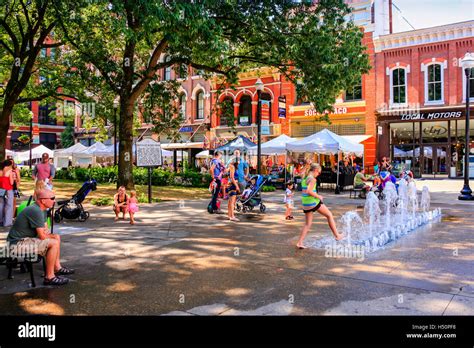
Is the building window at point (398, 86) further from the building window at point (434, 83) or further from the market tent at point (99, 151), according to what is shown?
the market tent at point (99, 151)

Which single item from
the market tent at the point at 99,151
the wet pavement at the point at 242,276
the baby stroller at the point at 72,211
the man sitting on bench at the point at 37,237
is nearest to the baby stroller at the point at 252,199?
the wet pavement at the point at 242,276

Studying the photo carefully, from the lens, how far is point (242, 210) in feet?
43.1

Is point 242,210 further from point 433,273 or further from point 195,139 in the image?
point 195,139

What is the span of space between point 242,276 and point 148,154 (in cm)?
1095

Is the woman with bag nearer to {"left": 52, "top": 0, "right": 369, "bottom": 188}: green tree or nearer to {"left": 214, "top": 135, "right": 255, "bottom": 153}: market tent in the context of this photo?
{"left": 52, "top": 0, "right": 369, "bottom": 188}: green tree

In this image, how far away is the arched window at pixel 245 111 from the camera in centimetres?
3638

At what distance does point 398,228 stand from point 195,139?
3210 cm

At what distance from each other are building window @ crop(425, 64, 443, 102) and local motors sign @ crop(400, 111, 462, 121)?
105 cm

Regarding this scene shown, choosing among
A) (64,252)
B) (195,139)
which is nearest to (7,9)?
(64,252)

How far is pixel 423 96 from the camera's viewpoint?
30094 mm

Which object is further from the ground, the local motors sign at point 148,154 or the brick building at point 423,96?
the brick building at point 423,96

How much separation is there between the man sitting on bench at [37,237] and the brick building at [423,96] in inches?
1133
